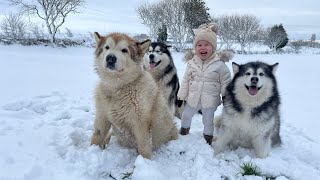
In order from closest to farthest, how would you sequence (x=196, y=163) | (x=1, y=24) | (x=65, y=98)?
(x=196, y=163) < (x=65, y=98) < (x=1, y=24)

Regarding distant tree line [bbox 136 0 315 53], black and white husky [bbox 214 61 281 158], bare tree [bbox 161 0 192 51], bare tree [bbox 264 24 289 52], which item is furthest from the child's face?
bare tree [bbox 264 24 289 52]

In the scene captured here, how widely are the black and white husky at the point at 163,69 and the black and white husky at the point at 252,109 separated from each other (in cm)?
239

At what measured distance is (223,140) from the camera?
4387 millimetres

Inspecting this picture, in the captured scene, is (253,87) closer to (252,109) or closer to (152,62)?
(252,109)

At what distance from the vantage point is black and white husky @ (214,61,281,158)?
419cm

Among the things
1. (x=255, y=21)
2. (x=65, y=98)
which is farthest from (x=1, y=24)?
(x=255, y=21)

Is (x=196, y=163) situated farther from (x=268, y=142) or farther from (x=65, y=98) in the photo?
(x=65, y=98)

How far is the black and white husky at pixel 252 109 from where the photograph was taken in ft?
13.7

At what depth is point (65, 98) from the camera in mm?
6812

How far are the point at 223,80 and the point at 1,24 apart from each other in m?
32.3

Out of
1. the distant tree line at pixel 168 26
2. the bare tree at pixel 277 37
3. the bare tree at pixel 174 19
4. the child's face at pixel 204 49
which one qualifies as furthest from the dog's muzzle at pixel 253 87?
the bare tree at pixel 277 37

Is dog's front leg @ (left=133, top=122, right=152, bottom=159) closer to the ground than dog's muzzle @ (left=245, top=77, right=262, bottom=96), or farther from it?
closer to the ground

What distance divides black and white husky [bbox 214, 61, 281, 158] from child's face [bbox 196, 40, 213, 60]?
62 centimetres

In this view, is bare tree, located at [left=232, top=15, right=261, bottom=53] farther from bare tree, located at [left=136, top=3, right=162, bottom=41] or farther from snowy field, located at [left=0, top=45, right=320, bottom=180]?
snowy field, located at [left=0, top=45, right=320, bottom=180]
